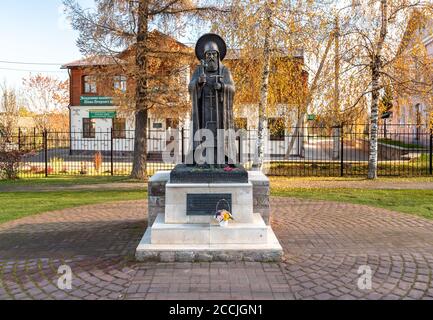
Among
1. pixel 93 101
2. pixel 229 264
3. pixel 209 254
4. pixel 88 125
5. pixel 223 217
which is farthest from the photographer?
pixel 88 125

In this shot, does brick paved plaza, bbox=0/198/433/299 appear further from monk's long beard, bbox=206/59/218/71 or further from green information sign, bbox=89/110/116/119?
green information sign, bbox=89/110/116/119

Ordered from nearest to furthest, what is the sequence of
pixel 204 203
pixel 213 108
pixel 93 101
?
1. pixel 204 203
2. pixel 213 108
3. pixel 93 101

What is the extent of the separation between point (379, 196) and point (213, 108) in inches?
267

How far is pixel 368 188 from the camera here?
12656 millimetres

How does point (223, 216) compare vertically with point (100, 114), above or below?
below

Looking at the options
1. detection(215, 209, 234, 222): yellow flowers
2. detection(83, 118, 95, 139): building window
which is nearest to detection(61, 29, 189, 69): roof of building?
detection(215, 209, 234, 222): yellow flowers

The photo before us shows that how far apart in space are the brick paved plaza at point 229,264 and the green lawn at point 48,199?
1.12 meters

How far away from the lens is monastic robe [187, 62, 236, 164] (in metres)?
6.32

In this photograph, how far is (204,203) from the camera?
5.82 meters

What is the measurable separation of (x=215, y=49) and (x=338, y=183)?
30.6 ft

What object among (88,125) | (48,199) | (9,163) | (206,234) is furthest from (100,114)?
(206,234)

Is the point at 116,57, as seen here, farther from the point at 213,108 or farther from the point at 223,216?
the point at 223,216

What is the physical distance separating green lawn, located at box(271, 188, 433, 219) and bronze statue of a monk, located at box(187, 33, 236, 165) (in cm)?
490

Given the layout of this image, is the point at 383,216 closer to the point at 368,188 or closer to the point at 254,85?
the point at 368,188
